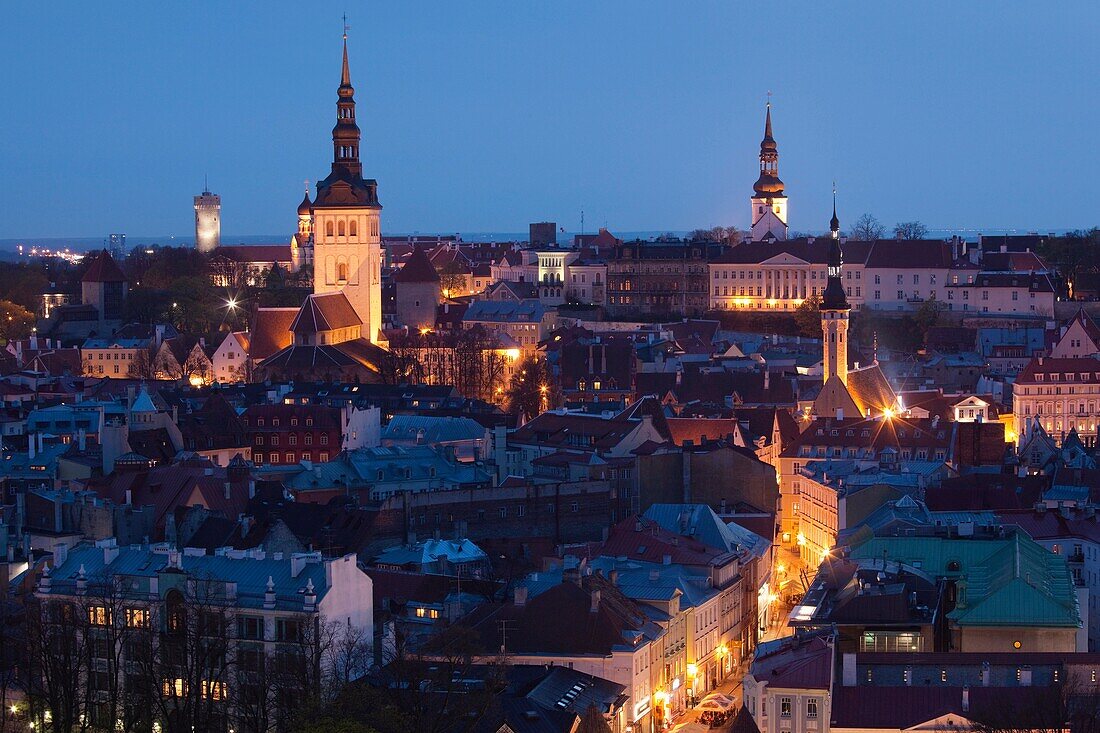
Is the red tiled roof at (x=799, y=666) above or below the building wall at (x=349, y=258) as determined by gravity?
below

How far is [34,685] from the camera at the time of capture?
136ft

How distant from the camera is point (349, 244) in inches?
4461

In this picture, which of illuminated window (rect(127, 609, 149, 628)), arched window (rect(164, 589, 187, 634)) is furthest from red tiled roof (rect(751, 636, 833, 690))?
illuminated window (rect(127, 609, 149, 628))

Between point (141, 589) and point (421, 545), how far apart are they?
34.8 ft

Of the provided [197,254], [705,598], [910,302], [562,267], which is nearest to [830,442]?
[705,598]

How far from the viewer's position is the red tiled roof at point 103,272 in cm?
12912

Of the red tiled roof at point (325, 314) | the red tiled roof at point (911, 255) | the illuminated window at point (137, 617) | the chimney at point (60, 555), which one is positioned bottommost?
the illuminated window at point (137, 617)

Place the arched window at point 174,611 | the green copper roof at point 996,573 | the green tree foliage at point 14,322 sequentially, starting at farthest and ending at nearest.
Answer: the green tree foliage at point 14,322, the green copper roof at point 996,573, the arched window at point 174,611

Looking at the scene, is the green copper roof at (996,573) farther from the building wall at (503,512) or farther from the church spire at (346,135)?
the church spire at (346,135)

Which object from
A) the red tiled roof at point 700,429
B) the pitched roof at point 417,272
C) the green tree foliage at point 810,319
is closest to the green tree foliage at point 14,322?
the pitched roof at point 417,272

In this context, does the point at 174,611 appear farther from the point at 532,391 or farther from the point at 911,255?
the point at 911,255

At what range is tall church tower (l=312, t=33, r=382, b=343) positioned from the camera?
11262 centimetres

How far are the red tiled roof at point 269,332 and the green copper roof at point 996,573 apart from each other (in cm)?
5646

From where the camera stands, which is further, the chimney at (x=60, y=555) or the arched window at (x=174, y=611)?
the chimney at (x=60, y=555)
